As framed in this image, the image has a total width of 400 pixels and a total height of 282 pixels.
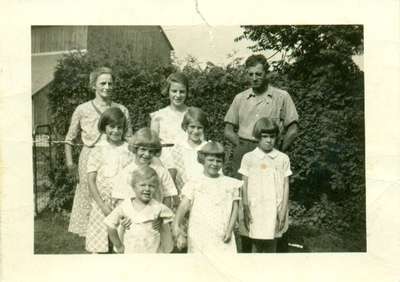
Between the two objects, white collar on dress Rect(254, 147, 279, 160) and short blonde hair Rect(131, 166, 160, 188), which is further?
white collar on dress Rect(254, 147, 279, 160)

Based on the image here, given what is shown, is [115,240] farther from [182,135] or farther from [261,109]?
[261,109]

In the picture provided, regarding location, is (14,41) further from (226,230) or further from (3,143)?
(226,230)

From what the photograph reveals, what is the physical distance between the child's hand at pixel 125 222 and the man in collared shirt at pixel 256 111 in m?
0.47

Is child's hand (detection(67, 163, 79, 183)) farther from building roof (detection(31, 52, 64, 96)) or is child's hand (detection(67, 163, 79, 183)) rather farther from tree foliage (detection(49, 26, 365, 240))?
building roof (detection(31, 52, 64, 96))

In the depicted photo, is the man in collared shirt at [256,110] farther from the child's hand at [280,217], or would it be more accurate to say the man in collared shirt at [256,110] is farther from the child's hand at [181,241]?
the child's hand at [181,241]

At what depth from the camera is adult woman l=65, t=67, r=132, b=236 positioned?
6.34ft

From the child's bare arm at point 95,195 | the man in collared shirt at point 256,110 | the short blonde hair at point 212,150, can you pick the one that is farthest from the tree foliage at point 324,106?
the child's bare arm at point 95,195

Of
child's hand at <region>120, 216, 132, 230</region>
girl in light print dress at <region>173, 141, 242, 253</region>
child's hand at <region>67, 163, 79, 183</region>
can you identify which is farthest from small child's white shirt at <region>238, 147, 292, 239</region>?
child's hand at <region>67, 163, 79, 183</region>

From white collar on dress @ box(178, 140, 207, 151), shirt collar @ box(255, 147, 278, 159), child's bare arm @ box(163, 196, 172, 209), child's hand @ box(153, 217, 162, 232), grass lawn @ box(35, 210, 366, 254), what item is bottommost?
grass lawn @ box(35, 210, 366, 254)

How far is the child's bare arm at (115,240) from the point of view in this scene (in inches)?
72.1

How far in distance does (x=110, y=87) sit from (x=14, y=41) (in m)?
0.39

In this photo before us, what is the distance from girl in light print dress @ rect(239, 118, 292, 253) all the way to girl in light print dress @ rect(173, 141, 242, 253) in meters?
0.09

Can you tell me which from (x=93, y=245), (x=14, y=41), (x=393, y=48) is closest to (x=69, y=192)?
(x=93, y=245)

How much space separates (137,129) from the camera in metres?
2.00
